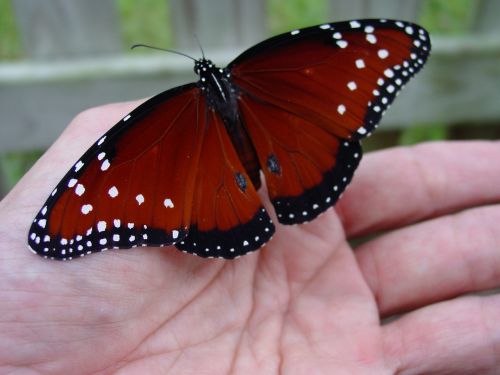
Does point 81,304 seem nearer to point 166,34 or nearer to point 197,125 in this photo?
point 197,125

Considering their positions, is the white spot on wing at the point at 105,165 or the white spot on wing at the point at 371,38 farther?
the white spot on wing at the point at 371,38

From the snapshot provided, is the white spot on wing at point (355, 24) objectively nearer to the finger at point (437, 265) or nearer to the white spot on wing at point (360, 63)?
the white spot on wing at point (360, 63)

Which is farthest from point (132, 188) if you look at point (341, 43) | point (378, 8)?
point (378, 8)

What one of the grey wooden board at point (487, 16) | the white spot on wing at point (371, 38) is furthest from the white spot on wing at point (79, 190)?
the grey wooden board at point (487, 16)

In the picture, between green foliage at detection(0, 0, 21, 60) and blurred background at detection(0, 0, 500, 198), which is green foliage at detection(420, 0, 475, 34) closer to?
blurred background at detection(0, 0, 500, 198)


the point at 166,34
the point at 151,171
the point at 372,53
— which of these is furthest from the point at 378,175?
the point at 166,34

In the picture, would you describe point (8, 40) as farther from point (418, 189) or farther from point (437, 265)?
point (437, 265)

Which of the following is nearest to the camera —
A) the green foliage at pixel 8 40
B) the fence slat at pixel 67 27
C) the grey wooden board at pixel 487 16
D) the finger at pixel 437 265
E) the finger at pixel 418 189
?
the finger at pixel 437 265

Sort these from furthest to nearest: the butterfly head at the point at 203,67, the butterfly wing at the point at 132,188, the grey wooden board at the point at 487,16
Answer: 1. the grey wooden board at the point at 487,16
2. the butterfly head at the point at 203,67
3. the butterfly wing at the point at 132,188
